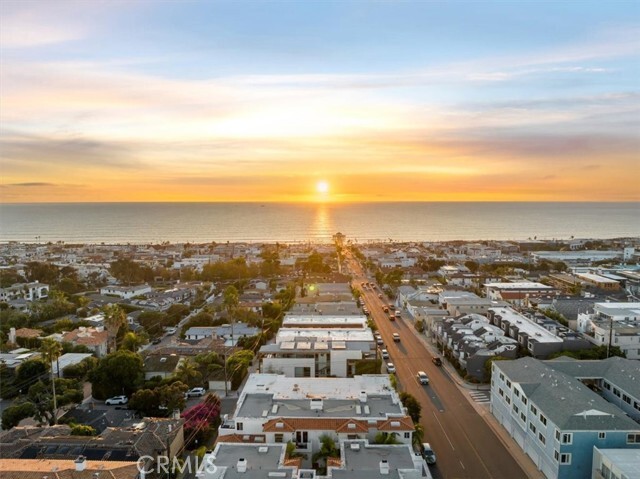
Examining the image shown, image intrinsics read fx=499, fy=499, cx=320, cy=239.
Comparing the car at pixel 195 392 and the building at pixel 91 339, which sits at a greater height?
the building at pixel 91 339

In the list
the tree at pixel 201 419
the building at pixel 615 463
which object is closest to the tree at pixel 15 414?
the tree at pixel 201 419

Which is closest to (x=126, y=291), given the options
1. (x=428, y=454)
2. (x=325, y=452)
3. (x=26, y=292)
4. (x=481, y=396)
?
(x=26, y=292)

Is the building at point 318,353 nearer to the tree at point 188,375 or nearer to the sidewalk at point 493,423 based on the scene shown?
the tree at point 188,375

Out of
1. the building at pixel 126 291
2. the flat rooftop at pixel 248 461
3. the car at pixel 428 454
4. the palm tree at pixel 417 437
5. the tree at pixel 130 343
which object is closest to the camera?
the flat rooftop at pixel 248 461

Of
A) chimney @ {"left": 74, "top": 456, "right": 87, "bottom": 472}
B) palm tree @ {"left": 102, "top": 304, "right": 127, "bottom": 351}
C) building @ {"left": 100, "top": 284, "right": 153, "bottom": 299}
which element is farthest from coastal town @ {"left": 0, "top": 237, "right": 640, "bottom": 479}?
building @ {"left": 100, "top": 284, "right": 153, "bottom": 299}

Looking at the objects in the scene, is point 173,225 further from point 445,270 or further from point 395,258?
point 445,270

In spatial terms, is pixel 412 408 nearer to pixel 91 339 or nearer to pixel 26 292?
pixel 91 339

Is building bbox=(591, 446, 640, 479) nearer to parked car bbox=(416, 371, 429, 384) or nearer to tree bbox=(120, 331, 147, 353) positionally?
parked car bbox=(416, 371, 429, 384)
